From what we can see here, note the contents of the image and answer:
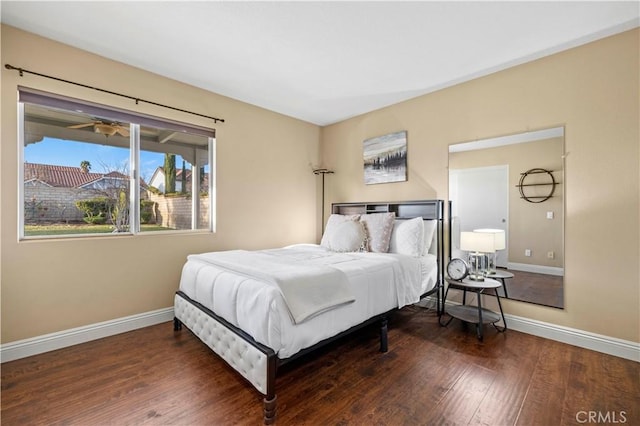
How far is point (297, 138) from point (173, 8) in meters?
2.56

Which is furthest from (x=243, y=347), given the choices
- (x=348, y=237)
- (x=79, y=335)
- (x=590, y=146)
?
(x=590, y=146)

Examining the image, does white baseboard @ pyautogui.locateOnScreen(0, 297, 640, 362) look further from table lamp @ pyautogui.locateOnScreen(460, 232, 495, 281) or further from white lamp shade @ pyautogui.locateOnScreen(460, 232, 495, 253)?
white lamp shade @ pyautogui.locateOnScreen(460, 232, 495, 253)

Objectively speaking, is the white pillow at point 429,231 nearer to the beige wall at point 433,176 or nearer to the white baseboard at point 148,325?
the beige wall at point 433,176

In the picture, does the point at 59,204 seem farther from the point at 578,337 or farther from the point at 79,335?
the point at 578,337

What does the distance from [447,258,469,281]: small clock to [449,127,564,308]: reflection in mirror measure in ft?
0.96

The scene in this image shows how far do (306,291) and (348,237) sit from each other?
4.79ft

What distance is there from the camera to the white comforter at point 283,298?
1.72 m

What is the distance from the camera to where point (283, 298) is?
173 cm

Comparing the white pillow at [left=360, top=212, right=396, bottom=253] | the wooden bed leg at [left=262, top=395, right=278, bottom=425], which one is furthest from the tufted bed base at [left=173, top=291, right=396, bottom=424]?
the white pillow at [left=360, top=212, right=396, bottom=253]

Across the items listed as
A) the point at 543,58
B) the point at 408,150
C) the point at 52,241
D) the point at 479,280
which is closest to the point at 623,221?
the point at 479,280

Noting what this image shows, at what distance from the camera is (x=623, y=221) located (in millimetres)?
2320

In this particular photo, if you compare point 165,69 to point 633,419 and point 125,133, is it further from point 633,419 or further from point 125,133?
point 633,419

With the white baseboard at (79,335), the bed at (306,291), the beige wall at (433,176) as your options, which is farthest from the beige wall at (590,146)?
the white baseboard at (79,335)

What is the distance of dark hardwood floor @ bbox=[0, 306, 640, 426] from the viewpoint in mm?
1652
